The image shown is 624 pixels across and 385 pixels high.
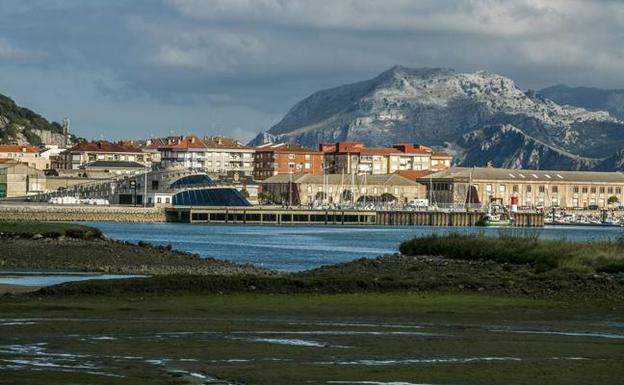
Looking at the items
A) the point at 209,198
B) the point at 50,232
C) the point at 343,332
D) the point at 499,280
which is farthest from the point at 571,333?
the point at 209,198

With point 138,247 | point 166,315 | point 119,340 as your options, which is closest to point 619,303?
point 166,315

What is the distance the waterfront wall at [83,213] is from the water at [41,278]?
3359 inches

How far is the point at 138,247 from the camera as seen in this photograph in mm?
59812

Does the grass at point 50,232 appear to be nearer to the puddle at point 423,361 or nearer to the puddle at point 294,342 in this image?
the puddle at point 294,342

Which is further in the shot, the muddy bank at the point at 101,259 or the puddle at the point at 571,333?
the muddy bank at the point at 101,259

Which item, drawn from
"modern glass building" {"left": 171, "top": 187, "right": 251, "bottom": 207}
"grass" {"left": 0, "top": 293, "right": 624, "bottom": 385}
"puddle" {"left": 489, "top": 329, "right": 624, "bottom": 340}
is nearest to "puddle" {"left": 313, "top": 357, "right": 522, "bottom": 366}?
"grass" {"left": 0, "top": 293, "right": 624, "bottom": 385}

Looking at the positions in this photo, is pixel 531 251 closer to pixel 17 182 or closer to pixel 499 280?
pixel 499 280

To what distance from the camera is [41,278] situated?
4303 cm

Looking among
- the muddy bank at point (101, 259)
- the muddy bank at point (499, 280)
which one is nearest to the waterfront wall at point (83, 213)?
the muddy bank at point (101, 259)

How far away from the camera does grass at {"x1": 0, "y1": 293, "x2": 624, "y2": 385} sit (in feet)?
72.3

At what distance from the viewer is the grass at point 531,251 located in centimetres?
4444

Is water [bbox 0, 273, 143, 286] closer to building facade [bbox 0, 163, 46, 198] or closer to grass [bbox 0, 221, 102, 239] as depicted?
grass [bbox 0, 221, 102, 239]

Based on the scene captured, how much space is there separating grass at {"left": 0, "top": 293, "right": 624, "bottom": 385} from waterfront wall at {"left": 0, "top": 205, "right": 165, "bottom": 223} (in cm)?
9886

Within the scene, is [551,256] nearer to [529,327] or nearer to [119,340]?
[529,327]
